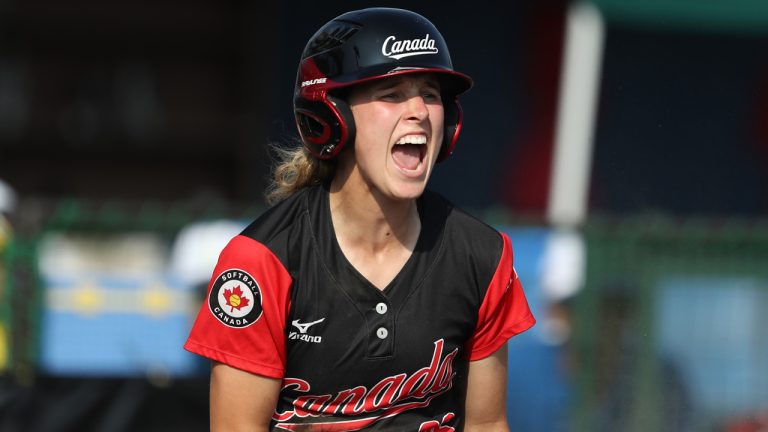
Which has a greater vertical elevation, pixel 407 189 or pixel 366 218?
pixel 407 189

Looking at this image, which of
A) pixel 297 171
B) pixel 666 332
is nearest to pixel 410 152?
pixel 297 171

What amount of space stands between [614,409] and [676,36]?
6060 mm

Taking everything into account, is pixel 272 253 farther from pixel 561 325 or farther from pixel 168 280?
pixel 561 325

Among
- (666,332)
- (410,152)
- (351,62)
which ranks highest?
(351,62)

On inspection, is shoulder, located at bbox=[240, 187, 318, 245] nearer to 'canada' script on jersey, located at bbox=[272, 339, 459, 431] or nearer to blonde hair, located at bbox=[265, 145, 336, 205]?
Answer: blonde hair, located at bbox=[265, 145, 336, 205]

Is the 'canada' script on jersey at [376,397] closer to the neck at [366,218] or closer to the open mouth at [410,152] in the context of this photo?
the neck at [366,218]

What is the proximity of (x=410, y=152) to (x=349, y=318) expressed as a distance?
1.68ft

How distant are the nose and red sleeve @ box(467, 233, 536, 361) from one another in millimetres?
546

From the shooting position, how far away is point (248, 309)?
332cm

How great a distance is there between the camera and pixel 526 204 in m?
12.7

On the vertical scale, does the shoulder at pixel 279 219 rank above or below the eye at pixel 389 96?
below

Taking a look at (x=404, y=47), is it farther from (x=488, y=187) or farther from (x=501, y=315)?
(x=488, y=187)

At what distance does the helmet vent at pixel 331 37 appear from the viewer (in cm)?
334

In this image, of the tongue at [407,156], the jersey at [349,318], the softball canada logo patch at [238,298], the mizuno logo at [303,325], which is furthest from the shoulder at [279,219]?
the tongue at [407,156]
